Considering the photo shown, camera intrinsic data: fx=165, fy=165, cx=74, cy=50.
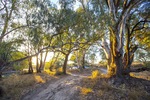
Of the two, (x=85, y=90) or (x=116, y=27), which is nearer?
(x=85, y=90)

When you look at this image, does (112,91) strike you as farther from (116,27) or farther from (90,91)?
(116,27)

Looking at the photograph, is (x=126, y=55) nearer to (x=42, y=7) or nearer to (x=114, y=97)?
(x=114, y=97)

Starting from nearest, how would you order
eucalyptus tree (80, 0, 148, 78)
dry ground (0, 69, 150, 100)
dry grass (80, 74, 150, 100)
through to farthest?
dry grass (80, 74, 150, 100)
dry ground (0, 69, 150, 100)
eucalyptus tree (80, 0, 148, 78)

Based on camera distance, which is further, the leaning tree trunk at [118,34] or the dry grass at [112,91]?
the leaning tree trunk at [118,34]

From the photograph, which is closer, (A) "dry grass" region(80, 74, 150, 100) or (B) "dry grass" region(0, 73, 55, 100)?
(A) "dry grass" region(80, 74, 150, 100)

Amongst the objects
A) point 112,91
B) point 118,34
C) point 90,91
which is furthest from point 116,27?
point 90,91

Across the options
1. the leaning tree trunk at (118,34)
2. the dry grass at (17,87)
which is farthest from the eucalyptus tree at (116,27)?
the dry grass at (17,87)

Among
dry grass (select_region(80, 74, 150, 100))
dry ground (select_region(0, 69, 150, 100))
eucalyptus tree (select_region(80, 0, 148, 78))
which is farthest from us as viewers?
eucalyptus tree (select_region(80, 0, 148, 78))

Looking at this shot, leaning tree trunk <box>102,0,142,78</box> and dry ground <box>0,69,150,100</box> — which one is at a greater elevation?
leaning tree trunk <box>102,0,142,78</box>

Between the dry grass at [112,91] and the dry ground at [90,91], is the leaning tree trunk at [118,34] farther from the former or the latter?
the dry grass at [112,91]

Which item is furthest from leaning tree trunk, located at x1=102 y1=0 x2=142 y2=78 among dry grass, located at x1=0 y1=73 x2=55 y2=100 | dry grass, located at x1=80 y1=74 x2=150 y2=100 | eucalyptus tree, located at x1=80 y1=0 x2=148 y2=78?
dry grass, located at x1=0 y1=73 x2=55 y2=100

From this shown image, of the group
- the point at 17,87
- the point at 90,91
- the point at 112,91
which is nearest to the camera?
the point at 90,91

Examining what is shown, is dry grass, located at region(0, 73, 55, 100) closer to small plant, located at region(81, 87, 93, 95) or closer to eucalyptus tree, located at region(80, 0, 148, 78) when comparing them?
small plant, located at region(81, 87, 93, 95)

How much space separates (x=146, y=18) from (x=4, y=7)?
10.9 metres
